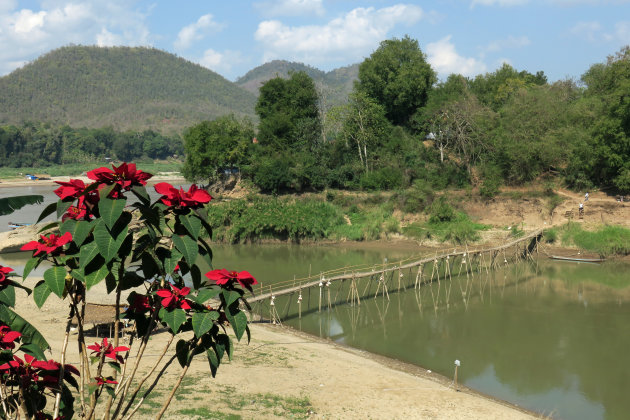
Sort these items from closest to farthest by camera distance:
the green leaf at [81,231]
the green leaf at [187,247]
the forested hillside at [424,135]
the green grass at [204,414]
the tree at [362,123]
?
the green leaf at [81,231], the green leaf at [187,247], the green grass at [204,414], the forested hillside at [424,135], the tree at [362,123]

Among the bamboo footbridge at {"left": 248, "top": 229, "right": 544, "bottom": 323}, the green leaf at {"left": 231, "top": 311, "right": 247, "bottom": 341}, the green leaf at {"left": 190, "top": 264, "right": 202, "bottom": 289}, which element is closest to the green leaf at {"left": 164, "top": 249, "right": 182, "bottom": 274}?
the green leaf at {"left": 190, "top": 264, "right": 202, "bottom": 289}

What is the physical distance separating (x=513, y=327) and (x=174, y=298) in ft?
48.3

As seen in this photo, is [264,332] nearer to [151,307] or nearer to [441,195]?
[151,307]

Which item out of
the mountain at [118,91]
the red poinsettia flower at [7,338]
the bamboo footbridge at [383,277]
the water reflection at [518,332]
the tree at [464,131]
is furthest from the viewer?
the mountain at [118,91]

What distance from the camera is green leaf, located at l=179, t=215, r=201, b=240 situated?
3008mm

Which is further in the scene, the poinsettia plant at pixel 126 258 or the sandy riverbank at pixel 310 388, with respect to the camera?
the sandy riverbank at pixel 310 388

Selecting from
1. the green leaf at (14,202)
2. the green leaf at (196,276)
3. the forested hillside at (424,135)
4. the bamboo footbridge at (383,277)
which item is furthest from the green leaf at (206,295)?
the forested hillside at (424,135)

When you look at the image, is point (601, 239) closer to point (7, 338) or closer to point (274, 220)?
point (274, 220)

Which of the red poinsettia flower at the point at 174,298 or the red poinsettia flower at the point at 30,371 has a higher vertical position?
the red poinsettia flower at the point at 174,298

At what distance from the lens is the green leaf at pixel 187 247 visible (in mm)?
2980

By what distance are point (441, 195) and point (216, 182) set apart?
563 inches

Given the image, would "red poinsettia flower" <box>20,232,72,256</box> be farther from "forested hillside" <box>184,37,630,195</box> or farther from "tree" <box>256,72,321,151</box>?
"tree" <box>256,72,321,151</box>

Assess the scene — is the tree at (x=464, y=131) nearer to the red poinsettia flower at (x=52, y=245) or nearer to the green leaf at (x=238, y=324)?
the green leaf at (x=238, y=324)

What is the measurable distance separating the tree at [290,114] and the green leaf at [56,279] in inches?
1231
